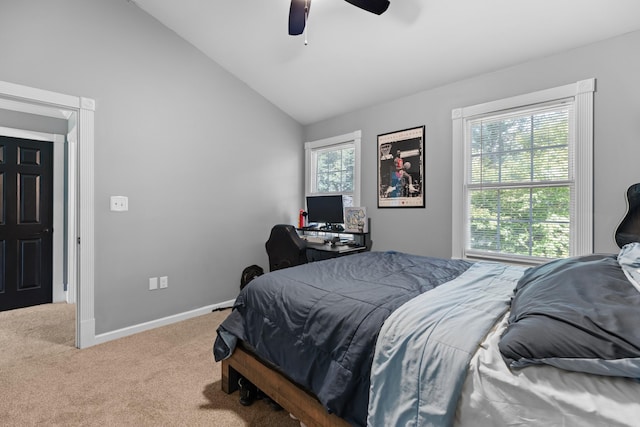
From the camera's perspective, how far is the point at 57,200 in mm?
3678

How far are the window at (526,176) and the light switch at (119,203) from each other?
303 cm

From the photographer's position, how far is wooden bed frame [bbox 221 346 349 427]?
132cm

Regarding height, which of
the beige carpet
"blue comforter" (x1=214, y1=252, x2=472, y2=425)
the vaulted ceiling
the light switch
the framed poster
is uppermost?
the vaulted ceiling

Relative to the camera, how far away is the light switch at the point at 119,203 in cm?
269

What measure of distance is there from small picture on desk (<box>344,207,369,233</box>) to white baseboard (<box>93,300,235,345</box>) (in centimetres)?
164

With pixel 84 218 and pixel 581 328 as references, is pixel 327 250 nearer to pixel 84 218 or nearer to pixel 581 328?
pixel 84 218

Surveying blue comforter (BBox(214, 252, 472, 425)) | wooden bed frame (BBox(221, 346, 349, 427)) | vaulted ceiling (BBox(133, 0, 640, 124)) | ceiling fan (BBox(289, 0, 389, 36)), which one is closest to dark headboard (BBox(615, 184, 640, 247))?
blue comforter (BBox(214, 252, 472, 425))

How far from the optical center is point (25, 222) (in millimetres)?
3475

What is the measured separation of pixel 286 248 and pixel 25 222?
2986 mm

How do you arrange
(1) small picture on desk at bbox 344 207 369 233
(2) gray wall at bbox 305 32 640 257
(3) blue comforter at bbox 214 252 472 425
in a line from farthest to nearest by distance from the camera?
1. (1) small picture on desk at bbox 344 207 369 233
2. (2) gray wall at bbox 305 32 640 257
3. (3) blue comforter at bbox 214 252 472 425

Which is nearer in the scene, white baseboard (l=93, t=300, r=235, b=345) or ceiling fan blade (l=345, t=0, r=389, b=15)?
ceiling fan blade (l=345, t=0, r=389, b=15)

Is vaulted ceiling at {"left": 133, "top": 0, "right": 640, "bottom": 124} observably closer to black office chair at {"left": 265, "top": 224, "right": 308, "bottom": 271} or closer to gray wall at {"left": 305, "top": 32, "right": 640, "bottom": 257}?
gray wall at {"left": 305, "top": 32, "right": 640, "bottom": 257}

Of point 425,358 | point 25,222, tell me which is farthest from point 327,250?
point 25,222

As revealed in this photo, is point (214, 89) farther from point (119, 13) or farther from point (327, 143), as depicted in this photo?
point (327, 143)
